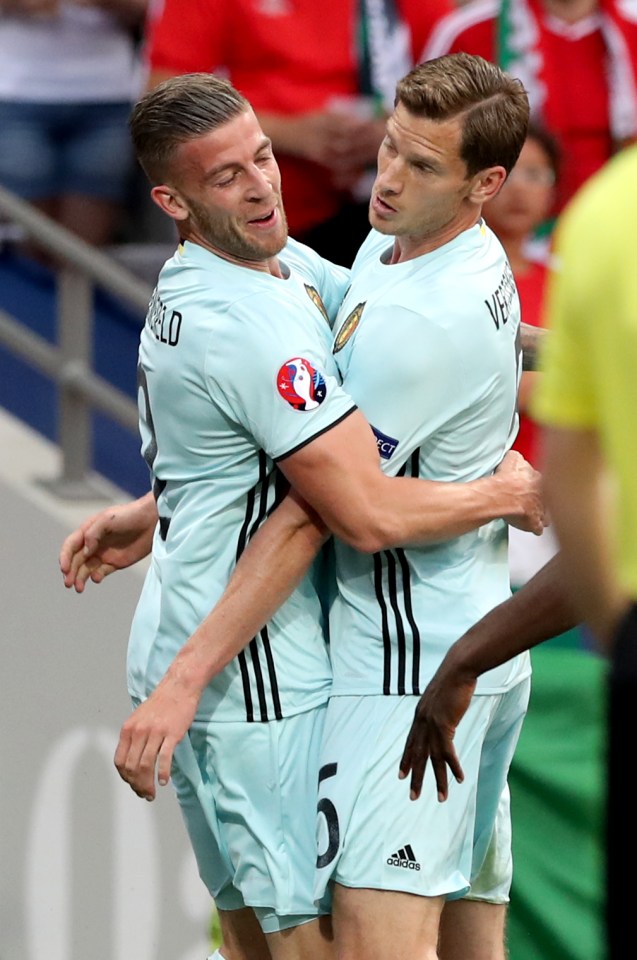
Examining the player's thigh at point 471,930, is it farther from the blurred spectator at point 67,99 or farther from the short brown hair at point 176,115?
the blurred spectator at point 67,99

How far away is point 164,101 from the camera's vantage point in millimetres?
3014

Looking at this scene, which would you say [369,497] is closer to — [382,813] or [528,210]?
[382,813]

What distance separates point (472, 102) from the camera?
2955 millimetres

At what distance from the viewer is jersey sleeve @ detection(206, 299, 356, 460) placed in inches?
113

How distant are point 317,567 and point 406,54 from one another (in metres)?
2.08

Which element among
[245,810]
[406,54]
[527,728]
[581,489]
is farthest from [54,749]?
[581,489]

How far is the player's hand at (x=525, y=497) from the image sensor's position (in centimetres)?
296

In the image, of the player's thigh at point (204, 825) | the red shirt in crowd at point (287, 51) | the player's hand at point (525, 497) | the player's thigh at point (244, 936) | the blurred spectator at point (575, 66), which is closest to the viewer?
the player's hand at point (525, 497)

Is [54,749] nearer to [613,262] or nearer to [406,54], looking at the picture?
[406,54]

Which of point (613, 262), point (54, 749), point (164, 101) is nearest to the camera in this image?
point (613, 262)

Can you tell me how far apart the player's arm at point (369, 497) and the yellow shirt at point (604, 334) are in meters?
0.97

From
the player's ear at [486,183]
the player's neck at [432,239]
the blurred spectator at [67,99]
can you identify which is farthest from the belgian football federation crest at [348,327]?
the blurred spectator at [67,99]

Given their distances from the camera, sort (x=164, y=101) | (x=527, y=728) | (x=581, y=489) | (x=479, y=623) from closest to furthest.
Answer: (x=581, y=489) → (x=479, y=623) → (x=164, y=101) → (x=527, y=728)

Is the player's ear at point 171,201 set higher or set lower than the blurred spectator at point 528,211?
higher
